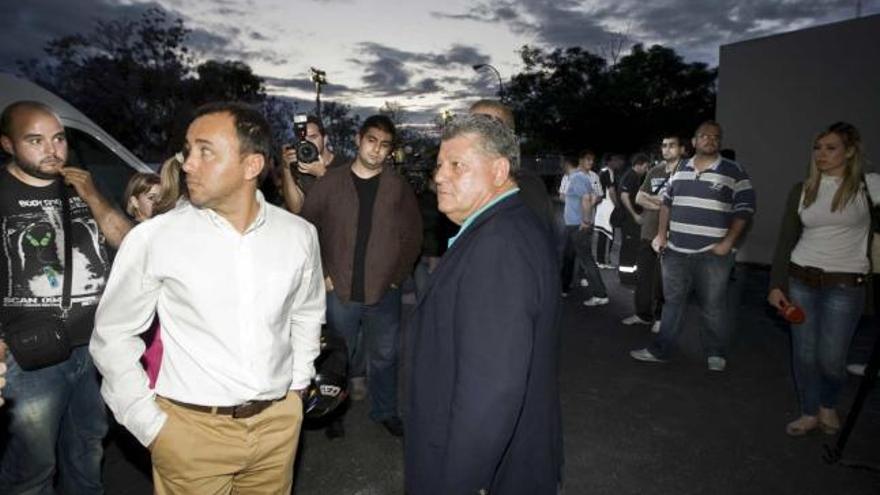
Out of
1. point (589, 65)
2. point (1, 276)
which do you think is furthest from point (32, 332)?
point (589, 65)

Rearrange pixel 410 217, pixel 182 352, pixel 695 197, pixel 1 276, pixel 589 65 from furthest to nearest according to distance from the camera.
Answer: pixel 589 65, pixel 695 197, pixel 410 217, pixel 1 276, pixel 182 352

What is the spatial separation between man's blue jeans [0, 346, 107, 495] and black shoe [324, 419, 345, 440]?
1665 millimetres

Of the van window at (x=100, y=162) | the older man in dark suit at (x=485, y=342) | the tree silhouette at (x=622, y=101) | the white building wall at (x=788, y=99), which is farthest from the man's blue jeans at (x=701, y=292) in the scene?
the tree silhouette at (x=622, y=101)

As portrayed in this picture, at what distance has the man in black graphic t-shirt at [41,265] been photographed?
2.45m

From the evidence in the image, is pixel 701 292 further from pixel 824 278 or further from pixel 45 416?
pixel 45 416

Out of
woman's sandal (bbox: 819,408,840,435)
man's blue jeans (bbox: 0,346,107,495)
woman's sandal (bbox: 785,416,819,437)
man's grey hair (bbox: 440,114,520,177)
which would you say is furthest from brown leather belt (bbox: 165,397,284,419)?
woman's sandal (bbox: 819,408,840,435)

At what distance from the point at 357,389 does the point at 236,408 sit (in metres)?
2.78

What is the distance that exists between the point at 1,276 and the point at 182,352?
43.2 inches

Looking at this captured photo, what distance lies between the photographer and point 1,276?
8.03 ft

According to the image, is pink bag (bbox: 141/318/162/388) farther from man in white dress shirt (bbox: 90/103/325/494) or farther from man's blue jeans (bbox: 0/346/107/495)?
man's blue jeans (bbox: 0/346/107/495)

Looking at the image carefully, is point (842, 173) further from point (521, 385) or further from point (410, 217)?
point (521, 385)

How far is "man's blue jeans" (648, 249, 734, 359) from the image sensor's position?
5141 mm

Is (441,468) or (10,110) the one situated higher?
(10,110)

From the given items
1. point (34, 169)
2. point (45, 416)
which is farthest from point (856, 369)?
point (34, 169)
